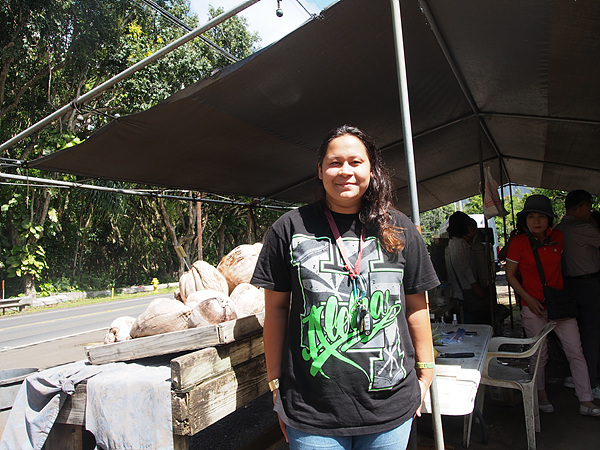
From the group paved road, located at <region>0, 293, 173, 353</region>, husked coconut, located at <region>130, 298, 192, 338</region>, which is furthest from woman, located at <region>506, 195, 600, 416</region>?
paved road, located at <region>0, 293, 173, 353</region>

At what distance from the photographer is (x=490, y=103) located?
195 inches

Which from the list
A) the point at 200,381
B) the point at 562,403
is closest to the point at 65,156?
the point at 200,381

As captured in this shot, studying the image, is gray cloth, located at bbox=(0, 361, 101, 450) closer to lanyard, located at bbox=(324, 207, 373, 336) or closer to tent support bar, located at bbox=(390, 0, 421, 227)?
lanyard, located at bbox=(324, 207, 373, 336)

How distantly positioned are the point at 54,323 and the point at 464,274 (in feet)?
38.7

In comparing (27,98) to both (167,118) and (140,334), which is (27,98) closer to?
(167,118)

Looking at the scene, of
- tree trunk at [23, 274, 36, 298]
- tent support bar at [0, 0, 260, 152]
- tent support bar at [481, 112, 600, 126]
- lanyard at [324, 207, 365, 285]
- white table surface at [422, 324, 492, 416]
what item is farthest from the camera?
tree trunk at [23, 274, 36, 298]

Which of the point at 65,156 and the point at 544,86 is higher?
the point at 544,86

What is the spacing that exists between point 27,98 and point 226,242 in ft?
61.4

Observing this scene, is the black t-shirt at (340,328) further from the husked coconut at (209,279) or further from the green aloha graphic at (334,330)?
the husked coconut at (209,279)

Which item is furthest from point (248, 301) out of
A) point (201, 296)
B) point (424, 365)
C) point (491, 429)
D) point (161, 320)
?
point (491, 429)

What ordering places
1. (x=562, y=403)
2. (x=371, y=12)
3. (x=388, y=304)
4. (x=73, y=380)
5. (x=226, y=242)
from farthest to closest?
(x=226, y=242) → (x=562, y=403) → (x=371, y=12) → (x=73, y=380) → (x=388, y=304)

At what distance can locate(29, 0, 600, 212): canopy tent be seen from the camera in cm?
297

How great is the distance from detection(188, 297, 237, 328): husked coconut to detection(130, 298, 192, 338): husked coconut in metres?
0.05

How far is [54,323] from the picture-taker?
12.7 meters
